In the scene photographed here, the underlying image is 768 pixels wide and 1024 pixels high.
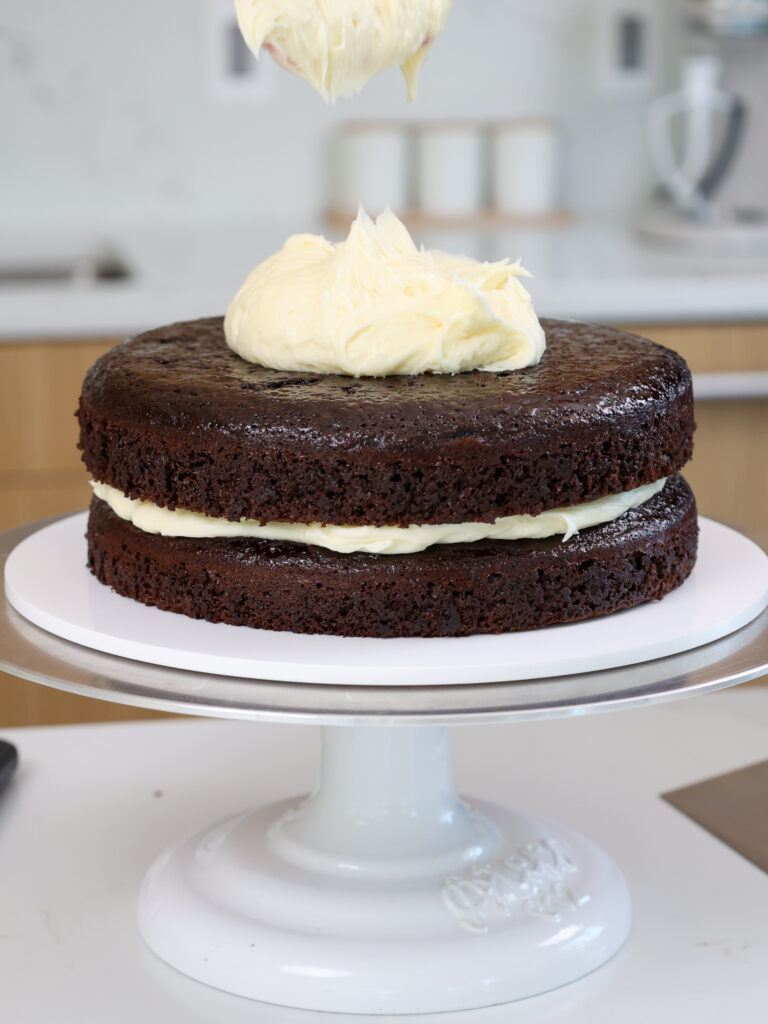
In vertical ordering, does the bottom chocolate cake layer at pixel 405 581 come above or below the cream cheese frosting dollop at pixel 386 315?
below

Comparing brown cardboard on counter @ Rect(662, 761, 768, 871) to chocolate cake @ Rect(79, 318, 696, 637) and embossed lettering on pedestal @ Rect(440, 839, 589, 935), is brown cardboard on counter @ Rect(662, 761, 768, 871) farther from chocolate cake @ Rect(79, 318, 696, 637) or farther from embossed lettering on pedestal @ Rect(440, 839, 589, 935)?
chocolate cake @ Rect(79, 318, 696, 637)

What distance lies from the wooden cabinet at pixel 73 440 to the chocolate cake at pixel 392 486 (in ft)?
4.53

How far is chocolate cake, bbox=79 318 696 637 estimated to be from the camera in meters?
0.93

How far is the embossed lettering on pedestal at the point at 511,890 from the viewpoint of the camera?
103 centimetres

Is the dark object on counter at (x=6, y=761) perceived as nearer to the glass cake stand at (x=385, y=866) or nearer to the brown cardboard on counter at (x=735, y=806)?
the glass cake stand at (x=385, y=866)

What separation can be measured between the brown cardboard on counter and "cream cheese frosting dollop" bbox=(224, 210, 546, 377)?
0.45m

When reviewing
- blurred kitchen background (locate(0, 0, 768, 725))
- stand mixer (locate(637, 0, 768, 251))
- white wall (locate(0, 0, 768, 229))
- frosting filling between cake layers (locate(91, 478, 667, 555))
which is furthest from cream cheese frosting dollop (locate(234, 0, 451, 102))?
white wall (locate(0, 0, 768, 229))

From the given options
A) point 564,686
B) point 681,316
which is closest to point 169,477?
point 564,686

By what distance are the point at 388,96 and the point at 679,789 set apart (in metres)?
2.31

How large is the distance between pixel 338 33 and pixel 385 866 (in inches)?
24.5

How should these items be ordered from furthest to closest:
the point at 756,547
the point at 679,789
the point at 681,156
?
the point at 681,156 < the point at 679,789 < the point at 756,547

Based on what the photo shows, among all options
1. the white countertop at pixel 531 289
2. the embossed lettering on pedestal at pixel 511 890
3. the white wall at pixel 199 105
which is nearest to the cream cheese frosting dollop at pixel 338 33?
the embossed lettering on pedestal at pixel 511 890

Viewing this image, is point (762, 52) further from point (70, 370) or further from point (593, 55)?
point (70, 370)

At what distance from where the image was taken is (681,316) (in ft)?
8.11
